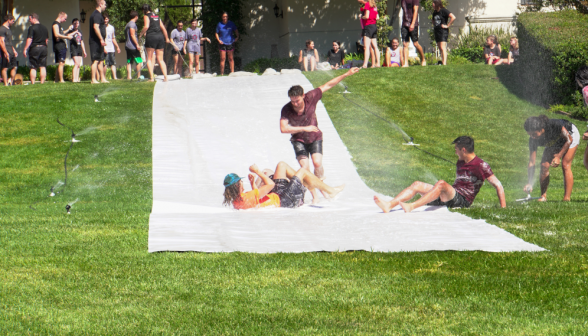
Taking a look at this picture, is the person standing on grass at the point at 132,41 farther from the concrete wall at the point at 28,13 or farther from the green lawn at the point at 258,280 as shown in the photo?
the concrete wall at the point at 28,13

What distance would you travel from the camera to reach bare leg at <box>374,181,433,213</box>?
321 inches

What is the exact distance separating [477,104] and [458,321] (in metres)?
11.8

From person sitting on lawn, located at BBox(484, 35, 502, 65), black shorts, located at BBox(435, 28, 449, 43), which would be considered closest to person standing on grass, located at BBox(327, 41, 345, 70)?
→ person sitting on lawn, located at BBox(484, 35, 502, 65)

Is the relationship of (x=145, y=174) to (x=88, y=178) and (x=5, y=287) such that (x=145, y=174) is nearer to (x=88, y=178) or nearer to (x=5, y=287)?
(x=88, y=178)

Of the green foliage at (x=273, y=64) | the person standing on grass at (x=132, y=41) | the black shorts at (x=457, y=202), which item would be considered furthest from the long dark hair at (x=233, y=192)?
the green foliage at (x=273, y=64)

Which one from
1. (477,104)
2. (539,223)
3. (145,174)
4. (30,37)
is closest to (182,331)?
(539,223)

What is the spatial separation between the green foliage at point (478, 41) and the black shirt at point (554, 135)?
14.5 m

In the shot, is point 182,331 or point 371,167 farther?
point 371,167

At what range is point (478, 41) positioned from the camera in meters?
24.5

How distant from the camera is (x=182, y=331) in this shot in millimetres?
3949

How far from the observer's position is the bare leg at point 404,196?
8164 millimetres

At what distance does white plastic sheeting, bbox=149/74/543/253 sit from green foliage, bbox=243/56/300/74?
713 centimetres

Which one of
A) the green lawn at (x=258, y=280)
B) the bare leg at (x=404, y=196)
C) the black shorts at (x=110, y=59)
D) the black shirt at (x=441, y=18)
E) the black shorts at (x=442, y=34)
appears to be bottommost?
the bare leg at (x=404, y=196)

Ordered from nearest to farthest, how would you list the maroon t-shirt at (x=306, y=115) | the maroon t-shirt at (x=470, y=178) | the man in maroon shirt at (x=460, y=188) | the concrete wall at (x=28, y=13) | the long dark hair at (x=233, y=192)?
the man in maroon shirt at (x=460, y=188), the maroon t-shirt at (x=470, y=178), the long dark hair at (x=233, y=192), the maroon t-shirt at (x=306, y=115), the concrete wall at (x=28, y=13)
